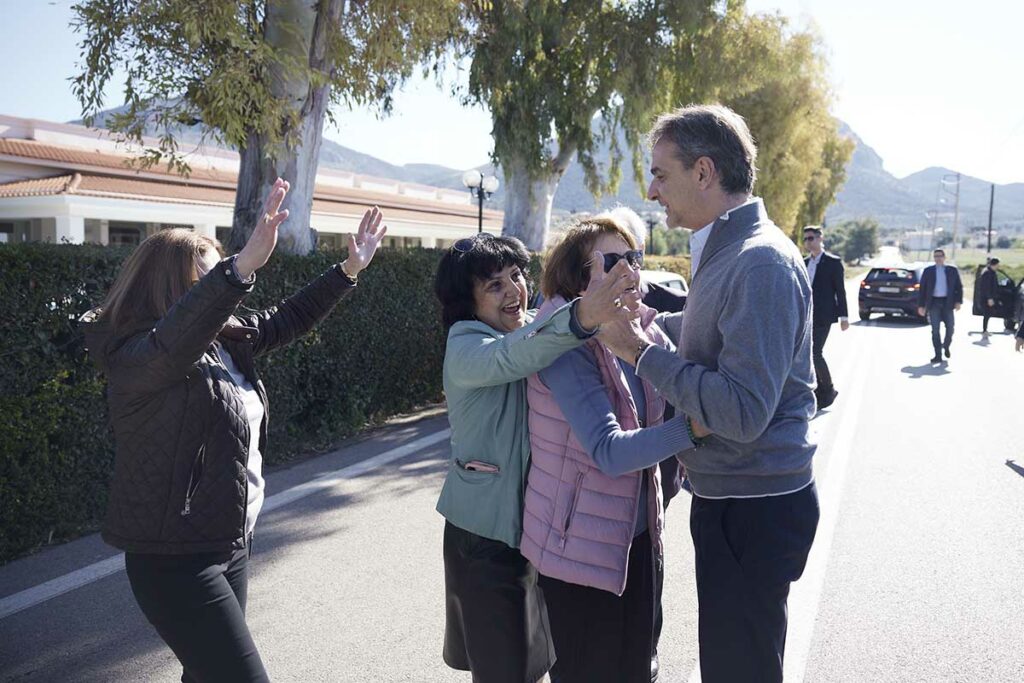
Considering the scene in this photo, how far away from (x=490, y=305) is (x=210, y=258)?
86 cm

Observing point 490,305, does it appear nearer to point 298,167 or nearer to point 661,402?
point 661,402

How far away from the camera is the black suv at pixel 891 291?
2431cm

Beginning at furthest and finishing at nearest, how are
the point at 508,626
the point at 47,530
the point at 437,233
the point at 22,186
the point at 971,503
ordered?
1. the point at 437,233
2. the point at 22,186
3. the point at 971,503
4. the point at 47,530
5. the point at 508,626

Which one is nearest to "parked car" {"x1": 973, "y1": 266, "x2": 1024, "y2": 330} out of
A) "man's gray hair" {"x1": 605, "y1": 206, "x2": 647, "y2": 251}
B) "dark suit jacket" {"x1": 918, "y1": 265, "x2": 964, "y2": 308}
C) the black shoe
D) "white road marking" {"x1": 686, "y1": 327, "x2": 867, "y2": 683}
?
"dark suit jacket" {"x1": 918, "y1": 265, "x2": 964, "y2": 308}

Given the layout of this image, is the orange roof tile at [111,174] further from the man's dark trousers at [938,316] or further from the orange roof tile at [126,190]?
the man's dark trousers at [938,316]

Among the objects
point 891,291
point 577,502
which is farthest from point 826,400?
point 891,291

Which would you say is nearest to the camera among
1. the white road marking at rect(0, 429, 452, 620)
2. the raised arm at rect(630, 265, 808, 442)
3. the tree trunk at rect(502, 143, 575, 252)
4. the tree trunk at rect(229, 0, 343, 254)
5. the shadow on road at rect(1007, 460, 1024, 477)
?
the raised arm at rect(630, 265, 808, 442)

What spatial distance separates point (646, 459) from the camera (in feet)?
7.06

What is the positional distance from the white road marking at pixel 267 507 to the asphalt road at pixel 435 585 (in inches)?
1.0

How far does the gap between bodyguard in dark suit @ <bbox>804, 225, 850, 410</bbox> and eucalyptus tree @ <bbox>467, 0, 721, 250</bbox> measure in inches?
232

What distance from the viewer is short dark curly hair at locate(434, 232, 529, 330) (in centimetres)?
258

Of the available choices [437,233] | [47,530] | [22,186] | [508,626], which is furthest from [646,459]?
[437,233]

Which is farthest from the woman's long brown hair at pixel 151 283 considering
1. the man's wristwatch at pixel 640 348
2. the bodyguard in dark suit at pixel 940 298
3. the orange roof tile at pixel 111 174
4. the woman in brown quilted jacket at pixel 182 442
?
the orange roof tile at pixel 111 174

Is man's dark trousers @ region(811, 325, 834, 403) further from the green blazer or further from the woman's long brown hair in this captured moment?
the woman's long brown hair
